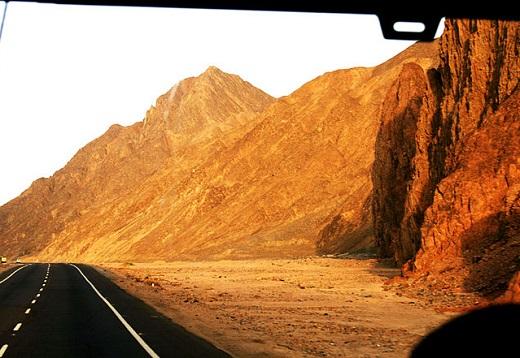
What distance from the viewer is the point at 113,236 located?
355 ft

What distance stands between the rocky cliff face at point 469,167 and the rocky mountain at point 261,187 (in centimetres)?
2568

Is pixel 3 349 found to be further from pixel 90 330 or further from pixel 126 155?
pixel 126 155

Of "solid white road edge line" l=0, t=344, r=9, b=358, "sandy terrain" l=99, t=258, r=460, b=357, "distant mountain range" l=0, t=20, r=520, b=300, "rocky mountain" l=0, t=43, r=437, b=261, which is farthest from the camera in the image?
"rocky mountain" l=0, t=43, r=437, b=261

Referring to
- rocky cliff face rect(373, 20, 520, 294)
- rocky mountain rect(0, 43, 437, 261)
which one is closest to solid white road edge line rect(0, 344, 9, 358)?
rocky cliff face rect(373, 20, 520, 294)

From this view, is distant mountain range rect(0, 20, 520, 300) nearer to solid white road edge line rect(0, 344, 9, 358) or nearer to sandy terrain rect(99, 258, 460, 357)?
sandy terrain rect(99, 258, 460, 357)

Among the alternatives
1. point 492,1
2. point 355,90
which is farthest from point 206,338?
point 355,90

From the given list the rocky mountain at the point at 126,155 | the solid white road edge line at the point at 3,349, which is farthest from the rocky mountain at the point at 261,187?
the solid white road edge line at the point at 3,349

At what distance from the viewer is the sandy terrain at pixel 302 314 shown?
13.9m

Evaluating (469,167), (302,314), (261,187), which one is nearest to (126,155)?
(261,187)

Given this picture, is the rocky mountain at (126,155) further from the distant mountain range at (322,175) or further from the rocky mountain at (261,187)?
the rocky mountain at (261,187)

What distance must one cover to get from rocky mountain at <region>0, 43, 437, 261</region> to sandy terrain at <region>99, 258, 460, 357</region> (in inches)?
1217

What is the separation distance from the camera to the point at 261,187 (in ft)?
289

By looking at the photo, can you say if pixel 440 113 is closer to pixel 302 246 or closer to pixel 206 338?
pixel 206 338

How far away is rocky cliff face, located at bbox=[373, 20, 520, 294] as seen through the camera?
24080 mm
